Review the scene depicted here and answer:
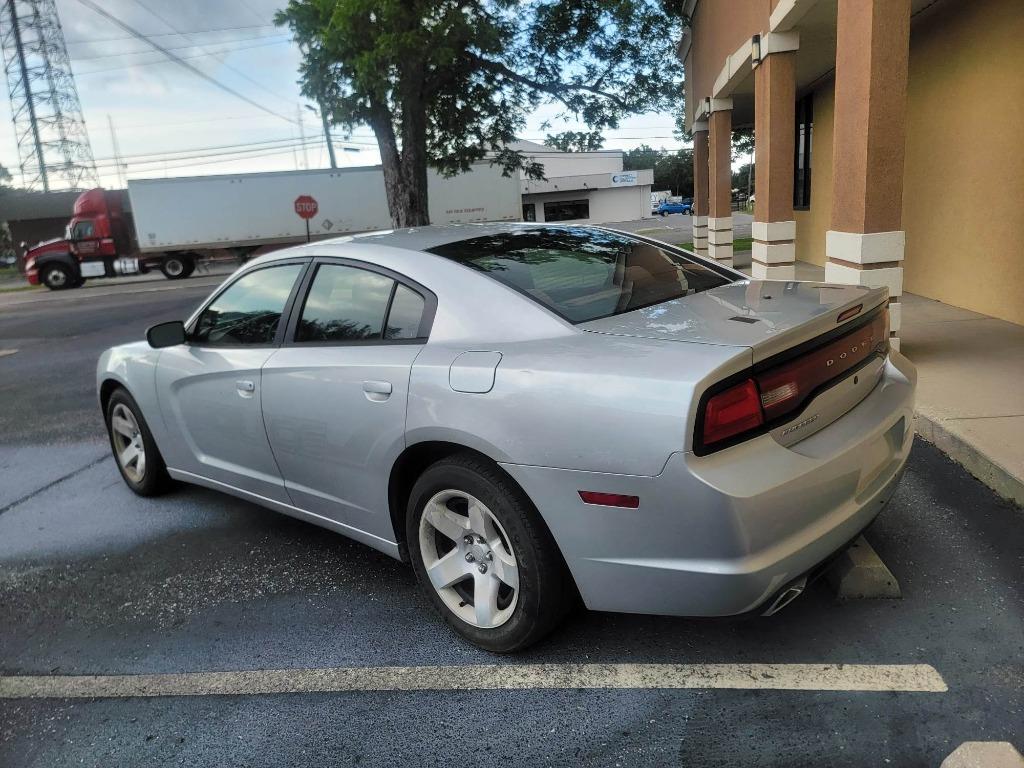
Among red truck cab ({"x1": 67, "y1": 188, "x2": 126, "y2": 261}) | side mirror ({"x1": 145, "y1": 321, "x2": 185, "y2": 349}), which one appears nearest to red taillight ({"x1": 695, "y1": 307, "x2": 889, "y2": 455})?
side mirror ({"x1": 145, "y1": 321, "x2": 185, "y2": 349})

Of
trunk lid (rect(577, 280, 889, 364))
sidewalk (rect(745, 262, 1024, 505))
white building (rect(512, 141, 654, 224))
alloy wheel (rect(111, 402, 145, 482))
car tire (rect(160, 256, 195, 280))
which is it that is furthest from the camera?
white building (rect(512, 141, 654, 224))

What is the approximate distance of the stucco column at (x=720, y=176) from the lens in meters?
14.1

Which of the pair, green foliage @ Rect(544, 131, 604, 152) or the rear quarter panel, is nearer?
the rear quarter panel

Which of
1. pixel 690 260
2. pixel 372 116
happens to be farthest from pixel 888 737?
pixel 372 116

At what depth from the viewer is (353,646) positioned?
2947 millimetres

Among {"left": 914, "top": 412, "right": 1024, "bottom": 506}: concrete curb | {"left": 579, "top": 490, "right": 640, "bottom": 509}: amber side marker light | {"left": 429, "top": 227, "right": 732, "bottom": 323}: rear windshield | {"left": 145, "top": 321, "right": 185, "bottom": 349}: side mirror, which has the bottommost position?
{"left": 914, "top": 412, "right": 1024, "bottom": 506}: concrete curb

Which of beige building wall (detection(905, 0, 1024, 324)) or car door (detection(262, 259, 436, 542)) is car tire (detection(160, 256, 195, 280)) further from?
car door (detection(262, 259, 436, 542))

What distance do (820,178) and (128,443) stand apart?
13.4 m

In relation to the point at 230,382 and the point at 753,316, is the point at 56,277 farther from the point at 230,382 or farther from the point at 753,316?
the point at 753,316

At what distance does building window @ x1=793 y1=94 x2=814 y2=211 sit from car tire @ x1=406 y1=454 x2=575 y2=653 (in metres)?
14.3

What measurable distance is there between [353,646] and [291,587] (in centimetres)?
67

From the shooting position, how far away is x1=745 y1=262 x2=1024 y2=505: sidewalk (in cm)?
396

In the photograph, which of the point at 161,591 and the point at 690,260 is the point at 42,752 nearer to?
the point at 161,591

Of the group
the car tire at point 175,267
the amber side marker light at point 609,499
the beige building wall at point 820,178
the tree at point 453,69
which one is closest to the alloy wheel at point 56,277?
the car tire at point 175,267
